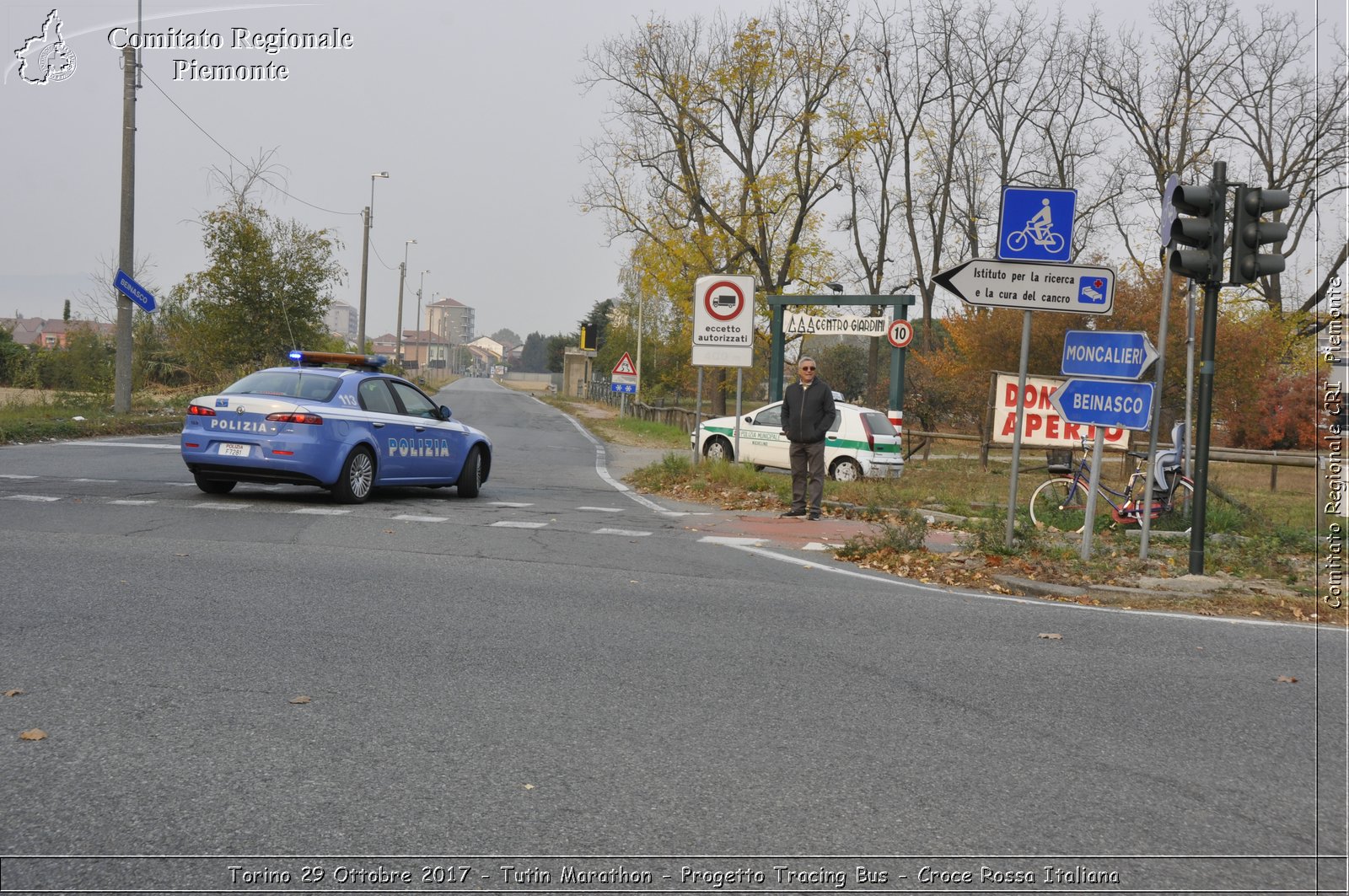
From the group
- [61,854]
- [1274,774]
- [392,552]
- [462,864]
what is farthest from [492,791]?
[392,552]

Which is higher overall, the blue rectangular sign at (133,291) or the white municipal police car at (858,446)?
the blue rectangular sign at (133,291)

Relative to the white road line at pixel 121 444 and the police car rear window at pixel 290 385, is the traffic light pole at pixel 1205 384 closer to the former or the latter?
the police car rear window at pixel 290 385

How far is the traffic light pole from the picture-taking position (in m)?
9.41

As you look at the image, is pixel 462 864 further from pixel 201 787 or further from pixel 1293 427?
pixel 1293 427

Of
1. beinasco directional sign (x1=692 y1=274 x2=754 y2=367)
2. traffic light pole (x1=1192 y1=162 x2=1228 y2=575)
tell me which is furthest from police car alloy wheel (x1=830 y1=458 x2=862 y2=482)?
traffic light pole (x1=1192 y1=162 x2=1228 y2=575)

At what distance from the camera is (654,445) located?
109 feet

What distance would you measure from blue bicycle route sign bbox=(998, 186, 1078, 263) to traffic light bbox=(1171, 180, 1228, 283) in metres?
1.16

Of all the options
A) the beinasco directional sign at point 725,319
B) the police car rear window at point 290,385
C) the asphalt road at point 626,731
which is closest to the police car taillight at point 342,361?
the police car rear window at point 290,385

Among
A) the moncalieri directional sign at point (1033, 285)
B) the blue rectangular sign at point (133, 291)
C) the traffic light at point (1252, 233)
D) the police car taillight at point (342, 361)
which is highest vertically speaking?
the blue rectangular sign at point (133, 291)

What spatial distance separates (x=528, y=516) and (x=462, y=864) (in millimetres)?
9287

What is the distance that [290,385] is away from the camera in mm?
12516

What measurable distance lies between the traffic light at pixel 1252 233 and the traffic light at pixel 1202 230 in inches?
4.4

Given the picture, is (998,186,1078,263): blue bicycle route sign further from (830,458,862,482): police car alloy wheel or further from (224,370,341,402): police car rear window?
(830,458,862,482): police car alloy wheel

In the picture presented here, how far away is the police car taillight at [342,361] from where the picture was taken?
13289 millimetres
